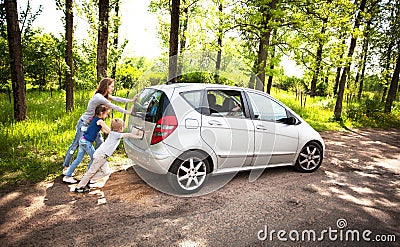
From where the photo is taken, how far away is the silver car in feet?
13.7

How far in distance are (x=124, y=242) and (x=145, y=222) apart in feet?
1.57

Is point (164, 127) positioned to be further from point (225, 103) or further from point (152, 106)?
point (225, 103)

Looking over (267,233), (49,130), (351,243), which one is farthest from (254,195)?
(49,130)

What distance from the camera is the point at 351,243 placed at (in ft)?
11.5

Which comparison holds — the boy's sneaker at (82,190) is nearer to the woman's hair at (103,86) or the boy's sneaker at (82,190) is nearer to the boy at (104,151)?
the boy at (104,151)

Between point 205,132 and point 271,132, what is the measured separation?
1.52 metres

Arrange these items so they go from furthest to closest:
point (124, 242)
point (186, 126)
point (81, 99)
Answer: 1. point (81, 99)
2. point (186, 126)
3. point (124, 242)

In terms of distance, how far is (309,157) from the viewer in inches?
231

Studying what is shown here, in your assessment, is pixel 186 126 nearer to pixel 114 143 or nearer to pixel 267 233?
pixel 114 143

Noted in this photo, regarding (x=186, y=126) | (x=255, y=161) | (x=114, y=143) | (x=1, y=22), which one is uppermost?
(x=1, y=22)

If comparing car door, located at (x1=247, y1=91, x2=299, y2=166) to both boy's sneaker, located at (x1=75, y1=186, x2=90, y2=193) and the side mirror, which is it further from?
boy's sneaker, located at (x1=75, y1=186, x2=90, y2=193)

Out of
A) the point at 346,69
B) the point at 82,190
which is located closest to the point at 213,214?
the point at 82,190

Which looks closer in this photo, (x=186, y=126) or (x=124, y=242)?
(x=124, y=242)

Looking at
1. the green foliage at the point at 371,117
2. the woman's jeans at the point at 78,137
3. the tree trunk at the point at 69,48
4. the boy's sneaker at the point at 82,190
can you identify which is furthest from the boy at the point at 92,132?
the green foliage at the point at 371,117
